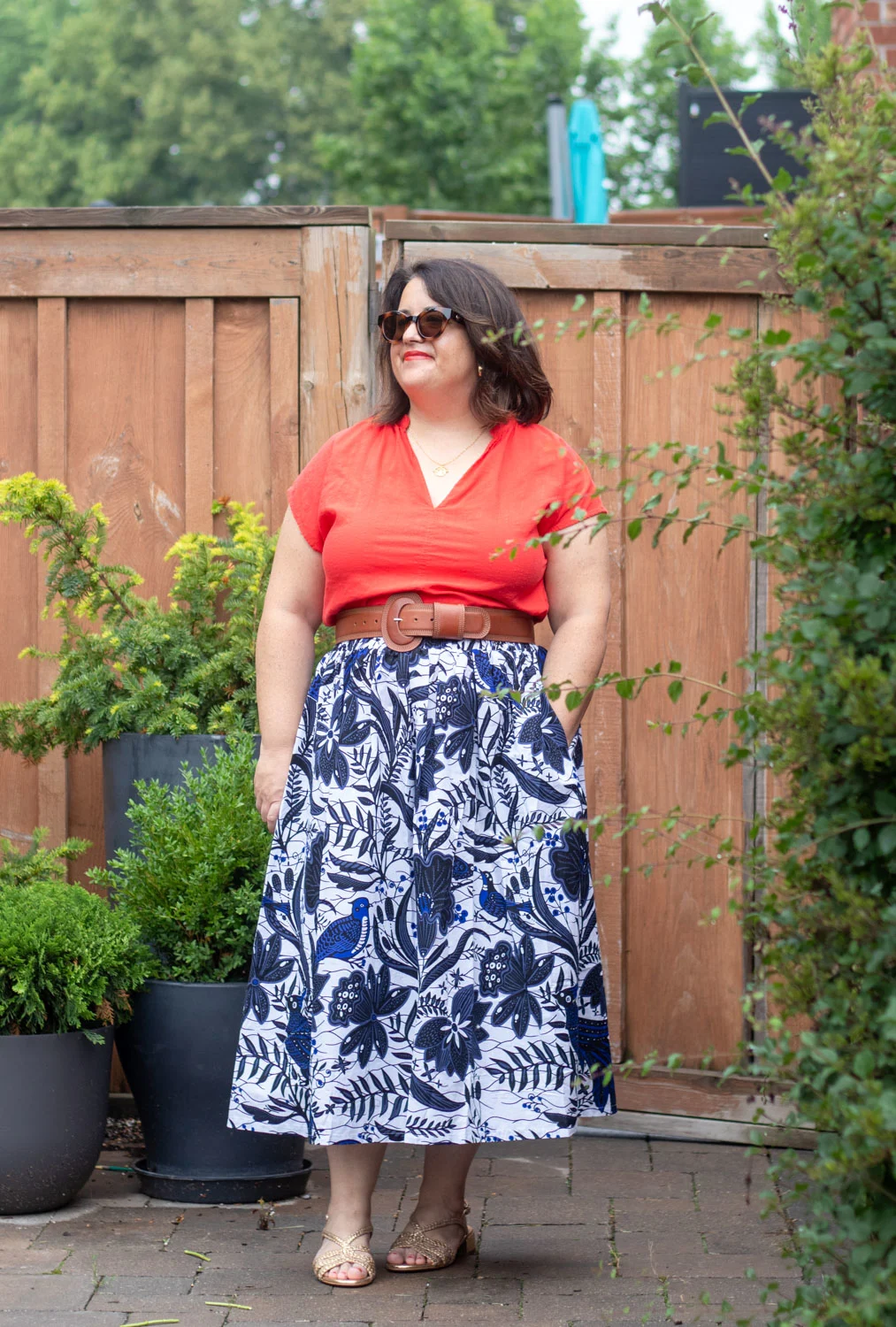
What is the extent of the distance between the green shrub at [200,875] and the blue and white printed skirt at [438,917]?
0.41 m

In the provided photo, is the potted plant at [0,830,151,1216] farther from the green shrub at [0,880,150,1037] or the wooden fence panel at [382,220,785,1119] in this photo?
the wooden fence panel at [382,220,785,1119]

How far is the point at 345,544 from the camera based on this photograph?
2967mm

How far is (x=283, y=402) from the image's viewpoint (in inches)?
159

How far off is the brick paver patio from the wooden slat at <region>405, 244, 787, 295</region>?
2192mm

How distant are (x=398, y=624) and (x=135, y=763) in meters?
0.99

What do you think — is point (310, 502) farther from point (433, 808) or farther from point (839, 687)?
point (839, 687)

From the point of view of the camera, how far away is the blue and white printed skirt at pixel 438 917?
2.85 metres

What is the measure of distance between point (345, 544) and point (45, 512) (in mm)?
1027

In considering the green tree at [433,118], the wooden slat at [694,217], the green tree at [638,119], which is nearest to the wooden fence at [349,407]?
the wooden slat at [694,217]

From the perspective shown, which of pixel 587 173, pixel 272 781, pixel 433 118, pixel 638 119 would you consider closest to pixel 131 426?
pixel 272 781

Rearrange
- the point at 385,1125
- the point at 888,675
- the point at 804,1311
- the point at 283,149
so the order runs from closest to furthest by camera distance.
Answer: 1. the point at 888,675
2. the point at 804,1311
3. the point at 385,1125
4. the point at 283,149

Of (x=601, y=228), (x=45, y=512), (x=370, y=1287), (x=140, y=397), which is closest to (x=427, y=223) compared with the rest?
(x=601, y=228)

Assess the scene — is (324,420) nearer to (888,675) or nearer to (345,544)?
(345,544)

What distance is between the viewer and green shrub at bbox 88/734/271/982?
130 inches
